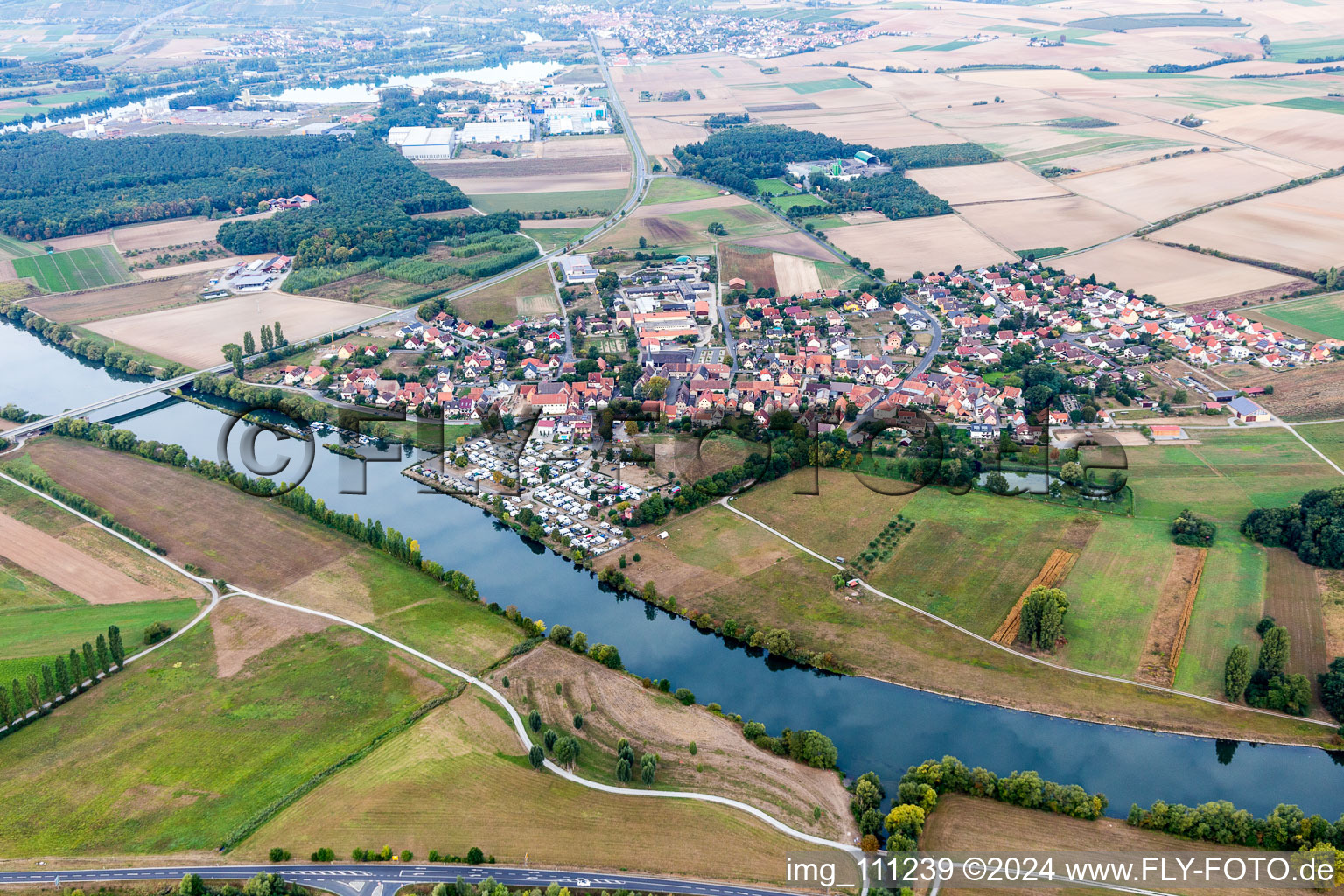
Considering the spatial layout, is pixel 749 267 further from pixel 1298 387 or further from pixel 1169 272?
pixel 1298 387

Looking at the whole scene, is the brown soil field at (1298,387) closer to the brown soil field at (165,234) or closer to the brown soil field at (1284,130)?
the brown soil field at (1284,130)

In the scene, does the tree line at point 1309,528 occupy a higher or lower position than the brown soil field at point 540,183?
lower

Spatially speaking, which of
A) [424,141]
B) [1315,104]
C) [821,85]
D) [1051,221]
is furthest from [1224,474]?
[821,85]

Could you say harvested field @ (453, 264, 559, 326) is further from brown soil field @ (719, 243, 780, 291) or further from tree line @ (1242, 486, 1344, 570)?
tree line @ (1242, 486, 1344, 570)

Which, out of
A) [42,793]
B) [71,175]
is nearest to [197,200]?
[71,175]

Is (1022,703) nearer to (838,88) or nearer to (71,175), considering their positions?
(71,175)

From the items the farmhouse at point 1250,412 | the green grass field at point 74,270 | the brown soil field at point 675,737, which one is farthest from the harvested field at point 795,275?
the green grass field at point 74,270
